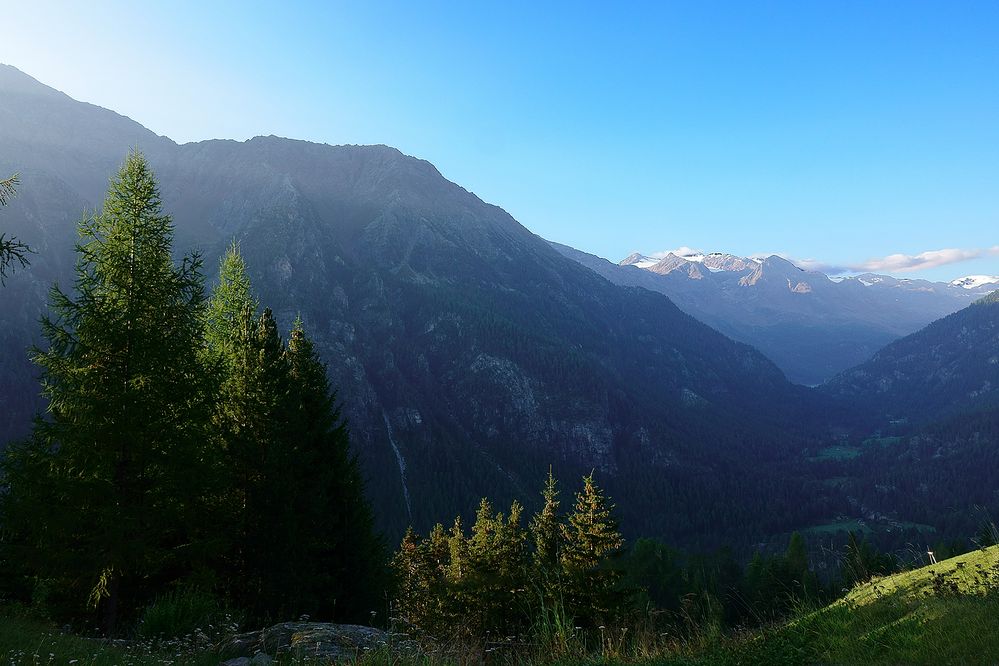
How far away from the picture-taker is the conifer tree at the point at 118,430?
40.7ft

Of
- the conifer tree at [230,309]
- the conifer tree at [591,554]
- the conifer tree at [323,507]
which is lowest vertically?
the conifer tree at [591,554]

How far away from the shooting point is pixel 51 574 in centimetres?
1234

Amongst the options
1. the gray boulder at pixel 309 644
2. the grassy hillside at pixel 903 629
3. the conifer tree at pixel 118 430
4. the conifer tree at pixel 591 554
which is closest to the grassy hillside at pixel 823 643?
the grassy hillside at pixel 903 629

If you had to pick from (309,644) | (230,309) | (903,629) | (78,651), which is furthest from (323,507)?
(903,629)

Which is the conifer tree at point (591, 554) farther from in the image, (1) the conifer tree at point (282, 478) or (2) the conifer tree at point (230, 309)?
(2) the conifer tree at point (230, 309)

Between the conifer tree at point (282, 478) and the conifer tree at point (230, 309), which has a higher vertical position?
the conifer tree at point (230, 309)

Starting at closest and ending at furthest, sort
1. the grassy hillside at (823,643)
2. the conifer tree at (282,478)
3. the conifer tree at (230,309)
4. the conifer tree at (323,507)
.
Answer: the grassy hillside at (823,643) → the conifer tree at (282,478) → the conifer tree at (323,507) → the conifer tree at (230,309)

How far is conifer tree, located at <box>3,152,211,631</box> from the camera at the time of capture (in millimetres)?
12391

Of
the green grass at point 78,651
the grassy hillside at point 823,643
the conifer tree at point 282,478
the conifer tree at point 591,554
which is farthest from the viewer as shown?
the conifer tree at point 591,554

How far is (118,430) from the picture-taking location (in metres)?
12.9

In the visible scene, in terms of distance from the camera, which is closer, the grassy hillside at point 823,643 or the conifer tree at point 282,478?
the grassy hillside at point 823,643

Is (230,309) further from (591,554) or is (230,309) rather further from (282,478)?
(591,554)

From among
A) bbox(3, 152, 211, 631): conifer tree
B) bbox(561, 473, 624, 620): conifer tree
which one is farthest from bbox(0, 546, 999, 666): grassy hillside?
bbox(561, 473, 624, 620): conifer tree

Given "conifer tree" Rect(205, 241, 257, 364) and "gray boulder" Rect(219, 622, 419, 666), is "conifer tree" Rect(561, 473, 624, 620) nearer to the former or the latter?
"gray boulder" Rect(219, 622, 419, 666)
